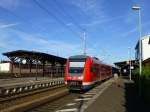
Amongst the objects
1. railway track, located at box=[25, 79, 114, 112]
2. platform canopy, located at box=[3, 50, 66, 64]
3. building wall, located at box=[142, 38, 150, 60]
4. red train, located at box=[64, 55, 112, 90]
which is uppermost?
building wall, located at box=[142, 38, 150, 60]

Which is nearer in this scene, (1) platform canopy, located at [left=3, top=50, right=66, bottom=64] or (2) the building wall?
(1) platform canopy, located at [left=3, top=50, right=66, bottom=64]

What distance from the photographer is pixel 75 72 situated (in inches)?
1025

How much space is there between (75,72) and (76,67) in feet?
1.56

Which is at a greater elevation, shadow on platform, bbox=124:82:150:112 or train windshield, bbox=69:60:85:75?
train windshield, bbox=69:60:85:75

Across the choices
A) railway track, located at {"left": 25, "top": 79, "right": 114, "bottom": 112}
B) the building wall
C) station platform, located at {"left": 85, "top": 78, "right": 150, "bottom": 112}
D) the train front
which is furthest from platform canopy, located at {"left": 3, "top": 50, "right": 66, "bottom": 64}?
railway track, located at {"left": 25, "top": 79, "right": 114, "bottom": 112}

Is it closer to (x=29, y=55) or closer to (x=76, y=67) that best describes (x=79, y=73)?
(x=76, y=67)

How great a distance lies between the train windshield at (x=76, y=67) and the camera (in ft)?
85.3

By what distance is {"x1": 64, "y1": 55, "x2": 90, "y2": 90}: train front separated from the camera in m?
25.6

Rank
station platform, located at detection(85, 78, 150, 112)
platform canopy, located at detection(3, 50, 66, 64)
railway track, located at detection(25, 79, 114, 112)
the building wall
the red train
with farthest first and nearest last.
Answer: the building wall → platform canopy, located at detection(3, 50, 66, 64) → the red train → railway track, located at detection(25, 79, 114, 112) → station platform, located at detection(85, 78, 150, 112)

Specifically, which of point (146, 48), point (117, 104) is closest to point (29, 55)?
point (146, 48)

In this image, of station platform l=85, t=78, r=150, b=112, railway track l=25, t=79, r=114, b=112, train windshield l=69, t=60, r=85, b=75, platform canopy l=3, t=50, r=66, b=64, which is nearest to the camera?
station platform l=85, t=78, r=150, b=112

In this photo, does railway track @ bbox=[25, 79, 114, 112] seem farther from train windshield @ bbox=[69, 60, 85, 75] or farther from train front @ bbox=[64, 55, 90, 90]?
train windshield @ bbox=[69, 60, 85, 75]

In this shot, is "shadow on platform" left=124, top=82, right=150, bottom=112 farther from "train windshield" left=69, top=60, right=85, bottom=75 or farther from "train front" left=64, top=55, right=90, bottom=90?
"train windshield" left=69, top=60, right=85, bottom=75

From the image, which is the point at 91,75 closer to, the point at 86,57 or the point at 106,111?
the point at 86,57
